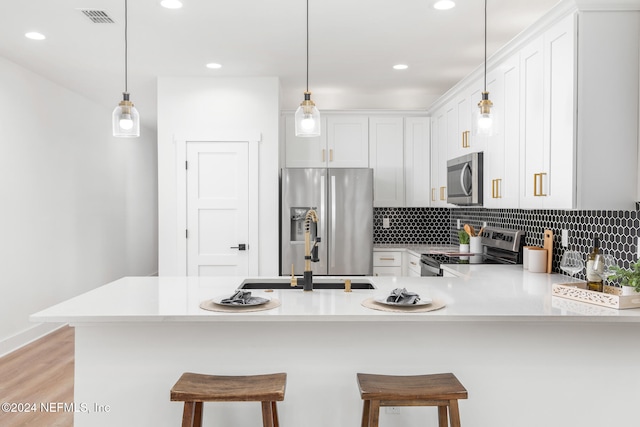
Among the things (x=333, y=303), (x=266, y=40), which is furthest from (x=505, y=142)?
(x=266, y=40)

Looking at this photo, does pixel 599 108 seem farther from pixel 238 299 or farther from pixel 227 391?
pixel 227 391

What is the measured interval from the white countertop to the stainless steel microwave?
95cm

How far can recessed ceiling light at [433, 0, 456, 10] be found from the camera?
10.0ft

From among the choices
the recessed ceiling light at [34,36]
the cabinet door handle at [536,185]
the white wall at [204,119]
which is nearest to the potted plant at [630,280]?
the cabinet door handle at [536,185]

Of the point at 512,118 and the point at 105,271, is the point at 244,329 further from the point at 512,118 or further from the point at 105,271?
the point at 105,271

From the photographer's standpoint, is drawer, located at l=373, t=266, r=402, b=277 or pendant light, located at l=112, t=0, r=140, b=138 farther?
drawer, located at l=373, t=266, r=402, b=277

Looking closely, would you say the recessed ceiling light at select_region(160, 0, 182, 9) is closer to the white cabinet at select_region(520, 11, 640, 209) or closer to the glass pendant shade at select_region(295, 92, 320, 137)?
the glass pendant shade at select_region(295, 92, 320, 137)

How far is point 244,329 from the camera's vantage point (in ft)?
7.55

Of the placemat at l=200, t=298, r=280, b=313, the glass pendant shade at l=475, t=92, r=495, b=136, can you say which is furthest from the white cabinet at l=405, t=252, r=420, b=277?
the placemat at l=200, t=298, r=280, b=313

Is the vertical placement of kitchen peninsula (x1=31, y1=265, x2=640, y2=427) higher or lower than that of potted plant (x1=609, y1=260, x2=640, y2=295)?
lower

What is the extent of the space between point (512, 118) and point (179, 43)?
8.20 feet

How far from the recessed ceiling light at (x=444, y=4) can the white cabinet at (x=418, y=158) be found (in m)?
2.25

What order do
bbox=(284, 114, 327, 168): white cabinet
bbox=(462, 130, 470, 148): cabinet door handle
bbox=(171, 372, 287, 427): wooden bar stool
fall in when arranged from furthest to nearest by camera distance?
bbox=(284, 114, 327, 168): white cabinet → bbox=(462, 130, 470, 148): cabinet door handle → bbox=(171, 372, 287, 427): wooden bar stool

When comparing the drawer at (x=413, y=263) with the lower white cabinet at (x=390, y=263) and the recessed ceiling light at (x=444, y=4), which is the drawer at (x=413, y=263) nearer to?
the lower white cabinet at (x=390, y=263)
